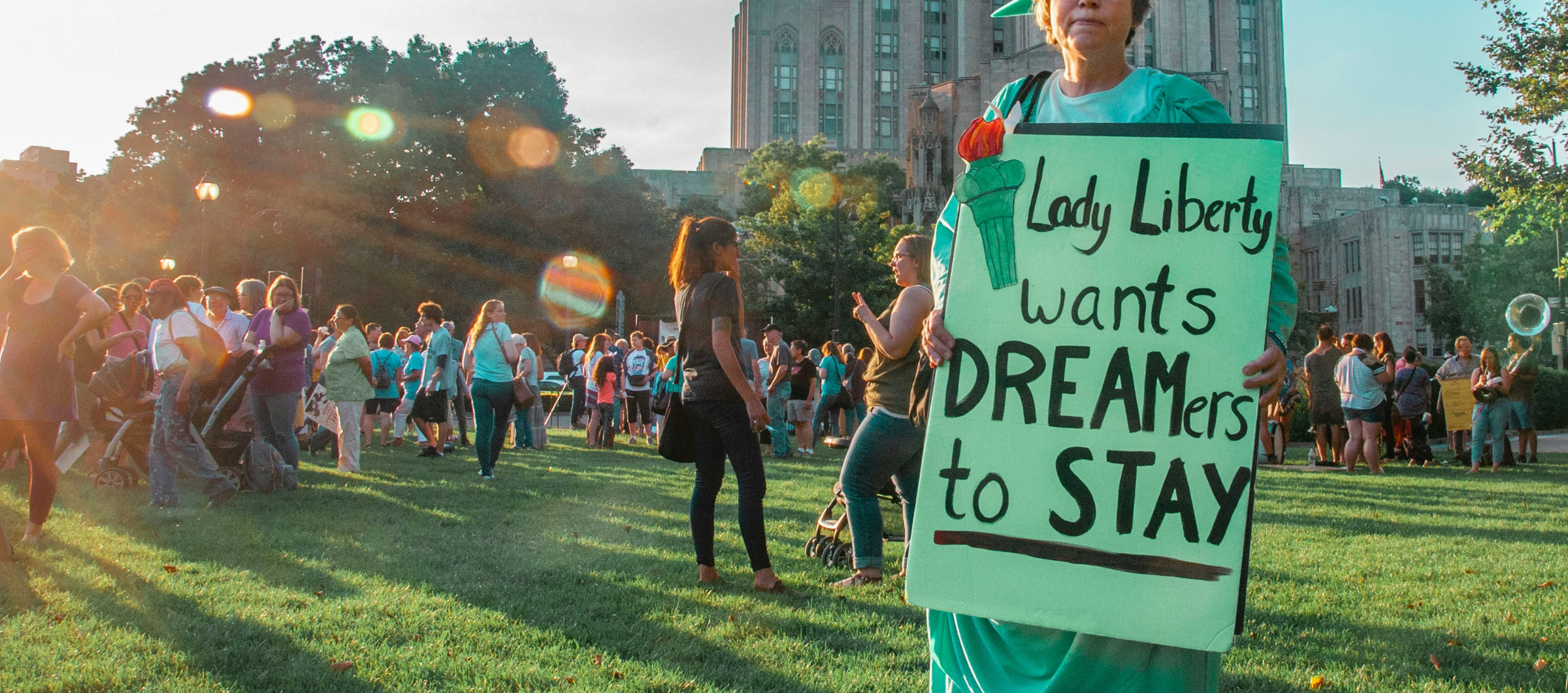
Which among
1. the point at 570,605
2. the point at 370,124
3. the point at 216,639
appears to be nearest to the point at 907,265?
the point at 570,605

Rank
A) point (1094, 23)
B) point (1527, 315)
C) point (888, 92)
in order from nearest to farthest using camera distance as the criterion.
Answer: point (1094, 23), point (1527, 315), point (888, 92)

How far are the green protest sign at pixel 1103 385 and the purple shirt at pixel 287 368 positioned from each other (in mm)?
8621

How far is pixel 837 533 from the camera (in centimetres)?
668

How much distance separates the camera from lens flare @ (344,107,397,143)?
145ft

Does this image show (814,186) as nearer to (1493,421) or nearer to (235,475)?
(1493,421)

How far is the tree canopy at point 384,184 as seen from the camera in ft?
132

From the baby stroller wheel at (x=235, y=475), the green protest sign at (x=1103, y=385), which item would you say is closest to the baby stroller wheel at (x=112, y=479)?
the baby stroller wheel at (x=235, y=475)

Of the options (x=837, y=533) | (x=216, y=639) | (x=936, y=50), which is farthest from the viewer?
(x=936, y=50)

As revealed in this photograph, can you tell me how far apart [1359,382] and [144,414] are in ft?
43.1

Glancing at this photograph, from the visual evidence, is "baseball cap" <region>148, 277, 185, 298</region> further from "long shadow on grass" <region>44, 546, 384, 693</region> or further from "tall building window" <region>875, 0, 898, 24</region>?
"tall building window" <region>875, 0, 898, 24</region>

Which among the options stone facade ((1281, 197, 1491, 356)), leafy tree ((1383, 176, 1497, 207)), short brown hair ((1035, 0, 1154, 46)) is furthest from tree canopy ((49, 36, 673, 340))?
leafy tree ((1383, 176, 1497, 207))

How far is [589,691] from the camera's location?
150 inches

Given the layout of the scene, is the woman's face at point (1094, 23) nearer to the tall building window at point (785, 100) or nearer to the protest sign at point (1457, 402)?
the protest sign at point (1457, 402)

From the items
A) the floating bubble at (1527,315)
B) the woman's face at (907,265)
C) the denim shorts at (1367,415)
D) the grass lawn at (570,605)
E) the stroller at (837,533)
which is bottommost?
the grass lawn at (570,605)
